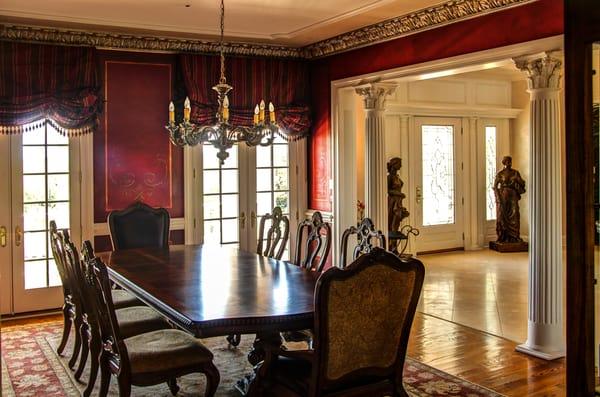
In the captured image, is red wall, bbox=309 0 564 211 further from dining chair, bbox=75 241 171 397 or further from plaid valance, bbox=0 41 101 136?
dining chair, bbox=75 241 171 397

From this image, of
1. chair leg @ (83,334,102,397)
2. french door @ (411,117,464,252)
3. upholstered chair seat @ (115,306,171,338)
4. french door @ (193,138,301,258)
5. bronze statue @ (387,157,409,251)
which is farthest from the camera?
french door @ (411,117,464,252)

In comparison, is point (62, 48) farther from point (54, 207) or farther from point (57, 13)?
point (54, 207)

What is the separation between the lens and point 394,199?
867 centimetres

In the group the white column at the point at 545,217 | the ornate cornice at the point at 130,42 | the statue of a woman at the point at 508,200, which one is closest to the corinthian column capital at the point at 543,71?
the white column at the point at 545,217

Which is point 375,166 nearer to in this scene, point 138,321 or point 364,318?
point 138,321

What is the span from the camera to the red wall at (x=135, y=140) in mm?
6246

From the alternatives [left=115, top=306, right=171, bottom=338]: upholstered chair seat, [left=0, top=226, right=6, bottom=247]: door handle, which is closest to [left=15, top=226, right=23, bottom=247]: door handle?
[left=0, top=226, right=6, bottom=247]: door handle

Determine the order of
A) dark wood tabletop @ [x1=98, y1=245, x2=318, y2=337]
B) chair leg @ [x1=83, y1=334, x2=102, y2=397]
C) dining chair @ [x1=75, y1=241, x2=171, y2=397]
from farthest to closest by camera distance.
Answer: chair leg @ [x1=83, y1=334, x2=102, y2=397], dining chair @ [x1=75, y1=241, x2=171, y2=397], dark wood tabletop @ [x1=98, y1=245, x2=318, y2=337]

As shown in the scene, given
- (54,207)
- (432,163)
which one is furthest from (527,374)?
(432,163)

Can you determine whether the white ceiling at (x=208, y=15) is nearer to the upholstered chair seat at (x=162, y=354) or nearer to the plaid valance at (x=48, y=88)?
the plaid valance at (x=48, y=88)

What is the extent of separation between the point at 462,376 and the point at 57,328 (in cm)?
349

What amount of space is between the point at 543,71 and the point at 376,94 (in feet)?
6.63

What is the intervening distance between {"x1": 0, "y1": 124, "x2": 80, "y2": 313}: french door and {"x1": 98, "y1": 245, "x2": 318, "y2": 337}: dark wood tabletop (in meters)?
1.31

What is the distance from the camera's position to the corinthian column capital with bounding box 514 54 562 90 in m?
4.63
